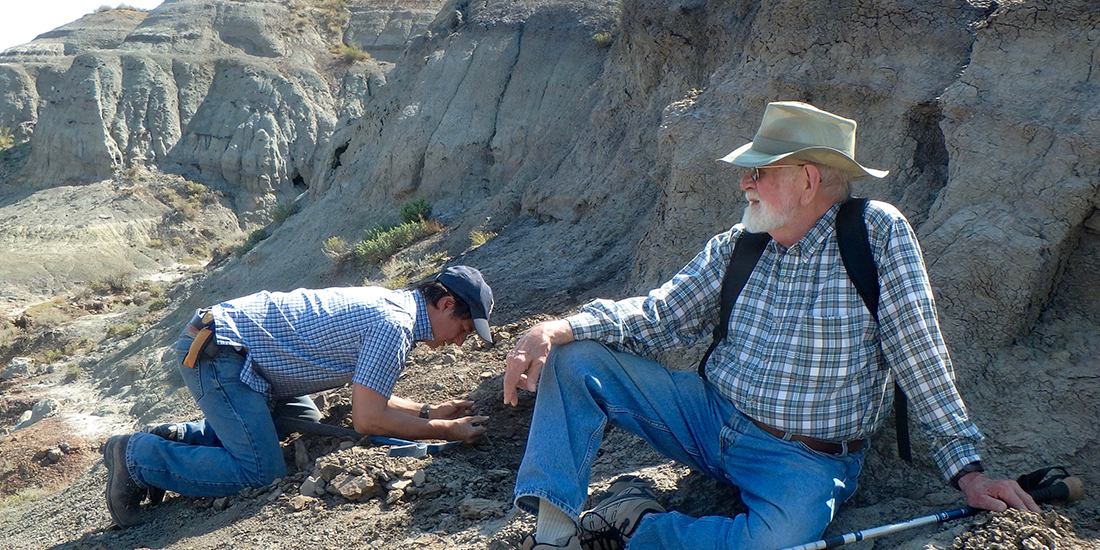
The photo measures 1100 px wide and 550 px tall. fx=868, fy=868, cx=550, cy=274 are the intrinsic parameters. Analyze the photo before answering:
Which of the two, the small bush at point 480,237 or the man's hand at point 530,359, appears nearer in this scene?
the man's hand at point 530,359

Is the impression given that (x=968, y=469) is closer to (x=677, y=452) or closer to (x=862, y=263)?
(x=862, y=263)

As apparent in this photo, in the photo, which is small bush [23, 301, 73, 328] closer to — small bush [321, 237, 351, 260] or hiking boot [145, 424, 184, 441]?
small bush [321, 237, 351, 260]

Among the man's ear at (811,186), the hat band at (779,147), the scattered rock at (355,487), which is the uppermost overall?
the hat band at (779,147)

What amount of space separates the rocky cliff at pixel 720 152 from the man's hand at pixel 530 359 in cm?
174

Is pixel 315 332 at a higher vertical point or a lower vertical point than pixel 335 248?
higher

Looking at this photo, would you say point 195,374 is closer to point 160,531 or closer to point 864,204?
point 160,531

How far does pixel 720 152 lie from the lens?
18.0 ft

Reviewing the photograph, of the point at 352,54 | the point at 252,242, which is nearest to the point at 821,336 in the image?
the point at 252,242

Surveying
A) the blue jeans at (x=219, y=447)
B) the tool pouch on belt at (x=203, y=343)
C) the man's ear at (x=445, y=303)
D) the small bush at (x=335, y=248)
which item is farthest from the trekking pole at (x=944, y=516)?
the small bush at (x=335, y=248)

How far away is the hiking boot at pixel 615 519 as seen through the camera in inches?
116

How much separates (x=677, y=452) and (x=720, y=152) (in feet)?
9.22

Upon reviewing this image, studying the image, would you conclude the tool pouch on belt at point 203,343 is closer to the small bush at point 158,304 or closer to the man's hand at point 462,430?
the man's hand at point 462,430

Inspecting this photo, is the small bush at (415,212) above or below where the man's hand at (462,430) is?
below

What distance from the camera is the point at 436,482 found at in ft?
12.9
